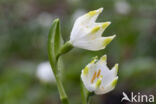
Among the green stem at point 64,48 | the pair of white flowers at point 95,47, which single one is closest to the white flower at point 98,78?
the pair of white flowers at point 95,47

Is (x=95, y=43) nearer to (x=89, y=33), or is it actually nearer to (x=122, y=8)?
(x=89, y=33)

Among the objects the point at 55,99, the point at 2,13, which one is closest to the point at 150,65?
the point at 55,99

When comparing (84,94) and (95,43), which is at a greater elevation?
(95,43)

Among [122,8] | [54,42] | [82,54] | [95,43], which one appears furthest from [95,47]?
[122,8]

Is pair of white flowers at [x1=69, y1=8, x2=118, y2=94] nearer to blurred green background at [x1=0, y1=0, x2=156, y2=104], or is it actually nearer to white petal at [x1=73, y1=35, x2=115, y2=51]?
white petal at [x1=73, y1=35, x2=115, y2=51]

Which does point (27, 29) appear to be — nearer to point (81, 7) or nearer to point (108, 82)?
point (81, 7)

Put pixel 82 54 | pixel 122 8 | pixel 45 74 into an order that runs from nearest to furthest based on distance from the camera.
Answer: pixel 45 74 → pixel 82 54 → pixel 122 8

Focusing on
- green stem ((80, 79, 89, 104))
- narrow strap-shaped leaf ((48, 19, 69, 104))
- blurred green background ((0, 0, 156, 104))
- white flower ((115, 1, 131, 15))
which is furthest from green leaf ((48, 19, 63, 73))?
white flower ((115, 1, 131, 15))
